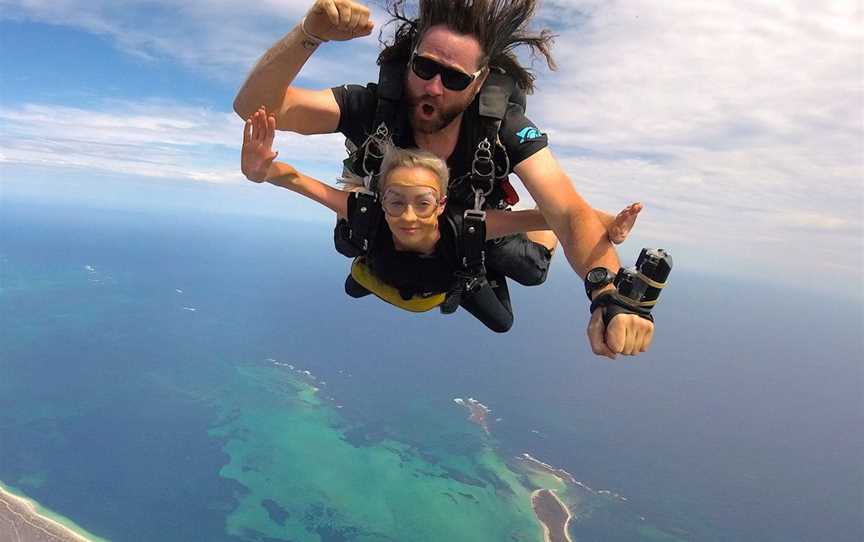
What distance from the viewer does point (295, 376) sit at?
74.3m

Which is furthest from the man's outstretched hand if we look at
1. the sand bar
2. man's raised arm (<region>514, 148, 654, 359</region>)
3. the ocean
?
the sand bar

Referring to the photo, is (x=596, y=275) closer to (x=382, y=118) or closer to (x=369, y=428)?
(x=382, y=118)

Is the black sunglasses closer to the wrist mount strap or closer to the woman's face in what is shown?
the woman's face

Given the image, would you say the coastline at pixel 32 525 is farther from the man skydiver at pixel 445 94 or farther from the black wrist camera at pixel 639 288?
the black wrist camera at pixel 639 288

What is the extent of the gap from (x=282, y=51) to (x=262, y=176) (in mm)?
848

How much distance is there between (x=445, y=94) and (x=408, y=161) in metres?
0.53

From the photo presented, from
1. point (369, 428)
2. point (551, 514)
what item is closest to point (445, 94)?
point (551, 514)

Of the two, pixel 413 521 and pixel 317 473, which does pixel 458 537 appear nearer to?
pixel 413 521

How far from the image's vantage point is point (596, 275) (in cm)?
250

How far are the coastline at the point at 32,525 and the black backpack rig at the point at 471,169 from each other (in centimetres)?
4816

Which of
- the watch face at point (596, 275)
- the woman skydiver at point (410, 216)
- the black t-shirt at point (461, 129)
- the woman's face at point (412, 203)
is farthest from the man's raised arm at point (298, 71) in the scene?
the watch face at point (596, 275)

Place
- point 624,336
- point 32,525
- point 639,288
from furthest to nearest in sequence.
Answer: point 32,525
point 639,288
point 624,336

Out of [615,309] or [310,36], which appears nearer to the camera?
[615,309]

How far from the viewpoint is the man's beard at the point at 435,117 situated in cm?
348
